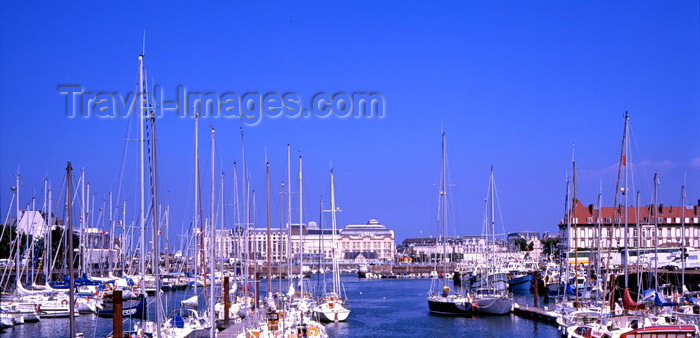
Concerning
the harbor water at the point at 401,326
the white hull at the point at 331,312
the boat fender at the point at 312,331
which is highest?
the boat fender at the point at 312,331

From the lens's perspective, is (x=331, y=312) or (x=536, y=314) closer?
(x=331, y=312)

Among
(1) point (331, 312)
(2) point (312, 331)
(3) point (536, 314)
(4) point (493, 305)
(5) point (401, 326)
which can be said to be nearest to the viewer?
(2) point (312, 331)

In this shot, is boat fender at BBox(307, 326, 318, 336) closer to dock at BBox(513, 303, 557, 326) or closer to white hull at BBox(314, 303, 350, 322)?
white hull at BBox(314, 303, 350, 322)

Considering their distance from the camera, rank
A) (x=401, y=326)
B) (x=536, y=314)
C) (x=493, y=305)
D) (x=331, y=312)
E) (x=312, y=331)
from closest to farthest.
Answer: (x=312, y=331)
(x=331, y=312)
(x=401, y=326)
(x=536, y=314)
(x=493, y=305)

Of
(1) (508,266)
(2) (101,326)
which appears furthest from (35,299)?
(1) (508,266)

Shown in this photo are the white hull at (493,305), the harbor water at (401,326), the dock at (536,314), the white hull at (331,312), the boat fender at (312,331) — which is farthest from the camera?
the white hull at (493,305)

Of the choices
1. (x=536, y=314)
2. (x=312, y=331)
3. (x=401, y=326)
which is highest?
(x=312, y=331)

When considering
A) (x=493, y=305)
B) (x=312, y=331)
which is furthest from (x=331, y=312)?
(x=312, y=331)

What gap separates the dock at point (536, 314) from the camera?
2047 inches

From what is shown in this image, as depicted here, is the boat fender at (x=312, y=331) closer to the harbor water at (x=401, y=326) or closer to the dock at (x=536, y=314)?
the harbor water at (x=401, y=326)

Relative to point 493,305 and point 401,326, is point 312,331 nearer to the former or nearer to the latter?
point 401,326

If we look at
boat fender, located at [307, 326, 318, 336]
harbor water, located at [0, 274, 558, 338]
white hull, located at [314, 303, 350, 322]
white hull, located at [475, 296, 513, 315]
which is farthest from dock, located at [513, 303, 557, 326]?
boat fender, located at [307, 326, 318, 336]

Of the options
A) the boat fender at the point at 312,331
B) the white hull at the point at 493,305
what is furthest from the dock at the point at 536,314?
the boat fender at the point at 312,331

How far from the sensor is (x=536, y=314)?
5453 centimetres
